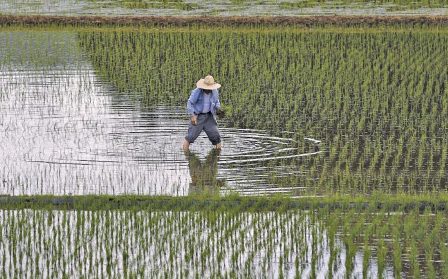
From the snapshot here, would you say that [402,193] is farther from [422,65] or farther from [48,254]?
[422,65]

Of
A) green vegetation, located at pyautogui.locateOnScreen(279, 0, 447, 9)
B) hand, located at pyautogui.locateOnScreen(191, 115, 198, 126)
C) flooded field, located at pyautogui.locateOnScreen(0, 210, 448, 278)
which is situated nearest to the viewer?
flooded field, located at pyautogui.locateOnScreen(0, 210, 448, 278)

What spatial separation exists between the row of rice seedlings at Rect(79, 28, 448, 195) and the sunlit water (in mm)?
424

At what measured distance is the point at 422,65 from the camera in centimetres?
1483

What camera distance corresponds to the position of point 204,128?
32.8ft

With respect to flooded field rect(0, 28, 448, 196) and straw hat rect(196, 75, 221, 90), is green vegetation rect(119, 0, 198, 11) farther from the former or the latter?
straw hat rect(196, 75, 221, 90)

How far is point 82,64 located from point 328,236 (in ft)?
30.3

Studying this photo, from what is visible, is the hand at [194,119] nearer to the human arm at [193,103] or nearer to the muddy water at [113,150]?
the human arm at [193,103]

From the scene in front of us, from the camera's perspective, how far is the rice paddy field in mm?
6805

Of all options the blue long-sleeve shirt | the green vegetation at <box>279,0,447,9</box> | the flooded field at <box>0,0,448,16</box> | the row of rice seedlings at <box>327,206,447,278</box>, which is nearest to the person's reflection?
the blue long-sleeve shirt

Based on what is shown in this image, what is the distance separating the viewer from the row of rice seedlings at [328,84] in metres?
9.59

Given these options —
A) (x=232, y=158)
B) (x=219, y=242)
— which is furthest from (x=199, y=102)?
(x=219, y=242)

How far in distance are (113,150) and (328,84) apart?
424 centimetres

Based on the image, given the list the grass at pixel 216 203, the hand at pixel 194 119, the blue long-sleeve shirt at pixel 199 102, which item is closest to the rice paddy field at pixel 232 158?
the grass at pixel 216 203

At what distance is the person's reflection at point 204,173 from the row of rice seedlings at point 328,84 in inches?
25.9
